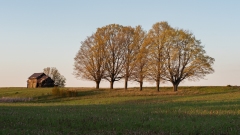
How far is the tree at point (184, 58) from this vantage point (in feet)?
202

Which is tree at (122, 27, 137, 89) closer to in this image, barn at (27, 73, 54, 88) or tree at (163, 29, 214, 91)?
tree at (163, 29, 214, 91)

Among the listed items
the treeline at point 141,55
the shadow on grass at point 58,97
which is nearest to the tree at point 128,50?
the treeline at point 141,55

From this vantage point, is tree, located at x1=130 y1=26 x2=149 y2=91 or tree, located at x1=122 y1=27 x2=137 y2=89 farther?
tree, located at x1=122 y1=27 x2=137 y2=89

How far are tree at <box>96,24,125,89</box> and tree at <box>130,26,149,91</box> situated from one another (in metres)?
3.49

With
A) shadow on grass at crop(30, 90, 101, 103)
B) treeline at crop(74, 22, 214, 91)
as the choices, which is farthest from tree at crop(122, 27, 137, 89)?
shadow on grass at crop(30, 90, 101, 103)

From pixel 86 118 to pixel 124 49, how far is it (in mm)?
53625

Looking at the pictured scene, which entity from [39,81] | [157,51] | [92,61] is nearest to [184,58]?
[157,51]

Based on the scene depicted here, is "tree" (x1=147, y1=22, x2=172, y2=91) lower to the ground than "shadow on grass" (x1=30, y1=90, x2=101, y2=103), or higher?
higher

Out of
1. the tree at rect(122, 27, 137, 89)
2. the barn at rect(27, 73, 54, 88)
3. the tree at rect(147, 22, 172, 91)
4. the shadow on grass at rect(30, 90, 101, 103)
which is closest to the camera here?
the shadow on grass at rect(30, 90, 101, 103)

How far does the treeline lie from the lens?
62.2 meters

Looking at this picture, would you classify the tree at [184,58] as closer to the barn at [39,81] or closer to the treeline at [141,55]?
the treeline at [141,55]

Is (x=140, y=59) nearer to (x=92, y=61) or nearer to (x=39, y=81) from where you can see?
(x=92, y=61)

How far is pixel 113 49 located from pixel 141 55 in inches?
360

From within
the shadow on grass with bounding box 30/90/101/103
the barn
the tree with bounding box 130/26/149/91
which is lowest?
the shadow on grass with bounding box 30/90/101/103
